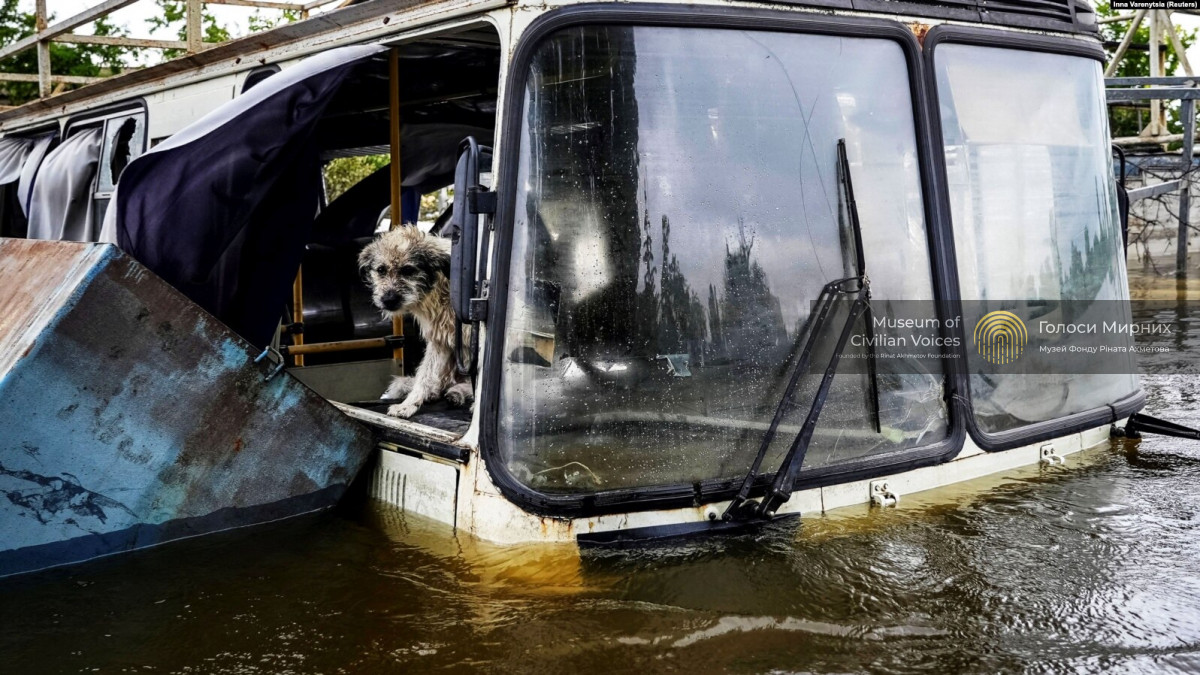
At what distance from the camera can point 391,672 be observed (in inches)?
106

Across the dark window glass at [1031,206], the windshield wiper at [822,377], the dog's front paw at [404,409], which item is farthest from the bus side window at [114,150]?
the dark window glass at [1031,206]

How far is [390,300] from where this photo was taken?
472cm

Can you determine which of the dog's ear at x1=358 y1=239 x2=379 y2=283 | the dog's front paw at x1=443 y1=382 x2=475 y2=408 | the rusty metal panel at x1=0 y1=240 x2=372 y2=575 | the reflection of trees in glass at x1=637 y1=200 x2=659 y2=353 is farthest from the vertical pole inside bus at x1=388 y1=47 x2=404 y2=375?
the reflection of trees in glass at x1=637 y1=200 x2=659 y2=353

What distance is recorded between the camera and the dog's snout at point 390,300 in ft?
A: 15.5

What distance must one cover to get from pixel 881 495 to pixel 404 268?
249 cm

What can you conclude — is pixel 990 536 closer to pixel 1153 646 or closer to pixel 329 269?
pixel 1153 646

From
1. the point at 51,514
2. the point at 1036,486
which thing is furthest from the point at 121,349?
the point at 1036,486

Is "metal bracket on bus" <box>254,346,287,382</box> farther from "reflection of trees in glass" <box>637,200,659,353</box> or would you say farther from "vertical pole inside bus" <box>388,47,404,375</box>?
"vertical pole inside bus" <box>388,47,404,375</box>

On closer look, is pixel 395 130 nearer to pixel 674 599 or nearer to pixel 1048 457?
pixel 674 599

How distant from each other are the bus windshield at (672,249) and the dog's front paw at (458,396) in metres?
1.34

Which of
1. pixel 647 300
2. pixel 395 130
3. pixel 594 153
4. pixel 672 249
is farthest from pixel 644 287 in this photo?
pixel 395 130

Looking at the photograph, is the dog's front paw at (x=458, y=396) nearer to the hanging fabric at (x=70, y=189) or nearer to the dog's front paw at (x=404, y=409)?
the dog's front paw at (x=404, y=409)

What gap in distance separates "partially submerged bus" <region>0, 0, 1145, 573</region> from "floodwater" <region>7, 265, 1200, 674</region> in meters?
0.14

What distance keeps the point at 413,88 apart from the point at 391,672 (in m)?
4.15
